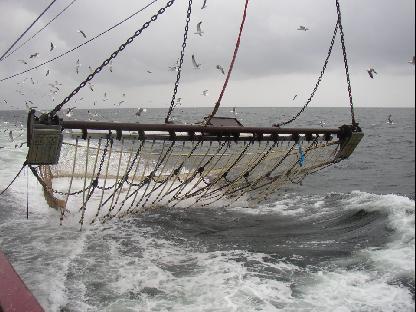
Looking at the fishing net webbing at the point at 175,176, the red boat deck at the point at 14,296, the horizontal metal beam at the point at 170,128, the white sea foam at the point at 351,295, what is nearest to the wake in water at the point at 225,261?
the white sea foam at the point at 351,295

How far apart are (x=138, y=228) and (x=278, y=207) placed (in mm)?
6171

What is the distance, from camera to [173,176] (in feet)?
30.3

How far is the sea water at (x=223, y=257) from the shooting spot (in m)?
7.11

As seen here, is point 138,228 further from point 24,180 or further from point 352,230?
point 24,180

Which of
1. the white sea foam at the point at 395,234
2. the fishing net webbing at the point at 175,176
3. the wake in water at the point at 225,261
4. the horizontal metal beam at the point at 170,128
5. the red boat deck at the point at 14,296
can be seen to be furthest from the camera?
the white sea foam at the point at 395,234

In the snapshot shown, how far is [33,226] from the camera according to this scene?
11.5 m

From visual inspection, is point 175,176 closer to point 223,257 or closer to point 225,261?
point 223,257

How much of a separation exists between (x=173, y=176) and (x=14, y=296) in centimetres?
494

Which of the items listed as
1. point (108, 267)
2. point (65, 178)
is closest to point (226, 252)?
point (108, 267)

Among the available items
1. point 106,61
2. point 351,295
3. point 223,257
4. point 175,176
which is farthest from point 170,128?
point 175,176

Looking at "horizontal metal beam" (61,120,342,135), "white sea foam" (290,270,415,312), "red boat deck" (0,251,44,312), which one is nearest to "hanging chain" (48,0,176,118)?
"horizontal metal beam" (61,120,342,135)

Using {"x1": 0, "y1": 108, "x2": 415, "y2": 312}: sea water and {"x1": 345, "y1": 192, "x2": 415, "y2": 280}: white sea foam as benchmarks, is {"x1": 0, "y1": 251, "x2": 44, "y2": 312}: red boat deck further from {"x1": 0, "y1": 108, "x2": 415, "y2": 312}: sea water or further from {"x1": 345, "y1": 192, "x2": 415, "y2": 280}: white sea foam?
{"x1": 345, "y1": 192, "x2": 415, "y2": 280}: white sea foam

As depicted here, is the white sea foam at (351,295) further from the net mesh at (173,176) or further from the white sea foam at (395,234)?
the net mesh at (173,176)

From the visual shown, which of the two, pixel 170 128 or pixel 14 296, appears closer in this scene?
pixel 14 296
